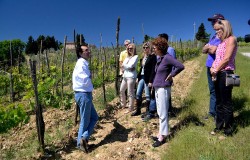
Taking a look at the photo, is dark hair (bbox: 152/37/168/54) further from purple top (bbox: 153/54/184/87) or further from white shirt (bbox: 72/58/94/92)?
white shirt (bbox: 72/58/94/92)

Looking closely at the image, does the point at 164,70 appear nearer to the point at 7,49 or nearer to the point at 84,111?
the point at 84,111

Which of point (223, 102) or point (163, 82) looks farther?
point (163, 82)

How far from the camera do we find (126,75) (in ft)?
19.6

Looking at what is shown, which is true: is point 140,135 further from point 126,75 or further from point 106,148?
point 126,75

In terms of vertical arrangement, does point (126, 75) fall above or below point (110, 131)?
above

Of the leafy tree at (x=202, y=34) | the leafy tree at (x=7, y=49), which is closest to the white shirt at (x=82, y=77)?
the leafy tree at (x=7, y=49)

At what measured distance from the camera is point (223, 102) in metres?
3.81

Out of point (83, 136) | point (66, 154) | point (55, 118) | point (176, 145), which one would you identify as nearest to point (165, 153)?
point (176, 145)

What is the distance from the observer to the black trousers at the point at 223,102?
3.75m

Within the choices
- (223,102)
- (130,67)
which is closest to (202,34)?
(130,67)

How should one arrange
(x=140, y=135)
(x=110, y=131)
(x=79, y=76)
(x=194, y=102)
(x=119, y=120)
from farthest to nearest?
(x=194, y=102)
(x=119, y=120)
(x=110, y=131)
(x=140, y=135)
(x=79, y=76)

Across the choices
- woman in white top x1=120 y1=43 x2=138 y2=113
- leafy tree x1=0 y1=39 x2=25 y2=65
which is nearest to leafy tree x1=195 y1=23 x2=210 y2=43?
leafy tree x1=0 y1=39 x2=25 y2=65

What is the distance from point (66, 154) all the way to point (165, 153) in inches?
70.3

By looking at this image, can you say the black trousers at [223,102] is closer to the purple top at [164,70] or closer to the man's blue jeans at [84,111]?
the purple top at [164,70]
